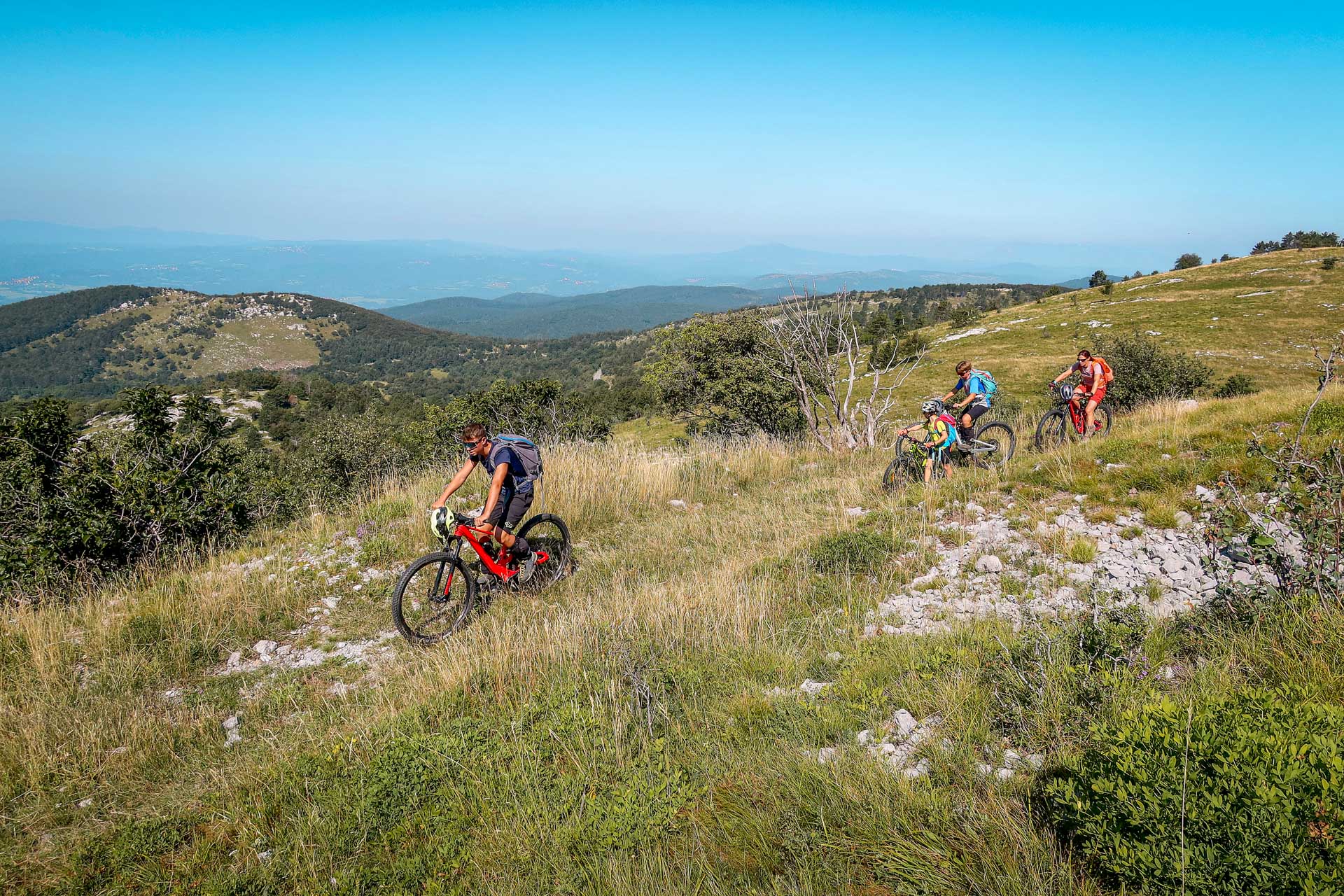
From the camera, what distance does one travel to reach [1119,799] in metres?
2.12

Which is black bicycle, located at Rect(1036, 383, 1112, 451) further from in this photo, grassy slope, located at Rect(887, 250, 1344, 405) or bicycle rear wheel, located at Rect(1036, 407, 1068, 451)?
grassy slope, located at Rect(887, 250, 1344, 405)

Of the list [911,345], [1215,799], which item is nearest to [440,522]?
[1215,799]

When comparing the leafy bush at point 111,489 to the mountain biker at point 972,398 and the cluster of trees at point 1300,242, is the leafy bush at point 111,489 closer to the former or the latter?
the mountain biker at point 972,398

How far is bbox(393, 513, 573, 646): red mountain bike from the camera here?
580cm

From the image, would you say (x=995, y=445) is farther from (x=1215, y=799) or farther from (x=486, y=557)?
(x=1215, y=799)

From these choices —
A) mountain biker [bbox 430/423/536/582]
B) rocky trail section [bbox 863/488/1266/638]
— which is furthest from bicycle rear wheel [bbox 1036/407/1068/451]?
mountain biker [bbox 430/423/536/582]

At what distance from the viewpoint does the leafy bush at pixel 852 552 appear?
6242 mm

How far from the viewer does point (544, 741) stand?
3.64m

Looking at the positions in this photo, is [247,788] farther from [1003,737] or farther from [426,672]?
[1003,737]

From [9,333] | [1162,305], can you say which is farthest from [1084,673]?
[9,333]

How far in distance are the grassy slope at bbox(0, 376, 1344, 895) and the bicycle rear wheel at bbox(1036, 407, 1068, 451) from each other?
12.1ft

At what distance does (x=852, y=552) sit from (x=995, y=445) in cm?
465

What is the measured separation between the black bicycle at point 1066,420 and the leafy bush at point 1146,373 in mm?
14902

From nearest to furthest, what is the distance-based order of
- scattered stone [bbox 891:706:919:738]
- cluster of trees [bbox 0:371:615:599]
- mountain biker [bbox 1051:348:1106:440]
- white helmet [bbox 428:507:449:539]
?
scattered stone [bbox 891:706:919:738]
white helmet [bbox 428:507:449:539]
cluster of trees [bbox 0:371:615:599]
mountain biker [bbox 1051:348:1106:440]
